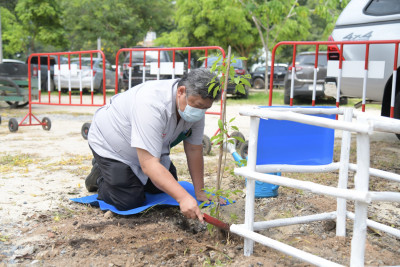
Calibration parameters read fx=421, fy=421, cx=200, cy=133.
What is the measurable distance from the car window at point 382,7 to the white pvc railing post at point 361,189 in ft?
11.9

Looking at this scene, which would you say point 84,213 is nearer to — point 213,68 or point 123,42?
point 213,68

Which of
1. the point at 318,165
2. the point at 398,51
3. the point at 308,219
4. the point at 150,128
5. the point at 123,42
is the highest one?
the point at 123,42

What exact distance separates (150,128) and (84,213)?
98 cm

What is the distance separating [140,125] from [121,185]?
2.24 ft

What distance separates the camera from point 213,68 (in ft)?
7.92

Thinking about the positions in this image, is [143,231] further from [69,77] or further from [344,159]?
[69,77]

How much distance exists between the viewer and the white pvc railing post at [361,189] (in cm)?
175

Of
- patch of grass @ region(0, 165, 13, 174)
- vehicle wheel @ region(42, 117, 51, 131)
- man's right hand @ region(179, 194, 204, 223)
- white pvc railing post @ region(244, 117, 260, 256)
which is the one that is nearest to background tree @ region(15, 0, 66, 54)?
vehicle wheel @ region(42, 117, 51, 131)

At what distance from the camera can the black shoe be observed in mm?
3592

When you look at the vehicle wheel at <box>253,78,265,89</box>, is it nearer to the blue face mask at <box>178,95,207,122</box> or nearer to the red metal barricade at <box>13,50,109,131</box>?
the red metal barricade at <box>13,50,109,131</box>

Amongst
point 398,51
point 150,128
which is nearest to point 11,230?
point 150,128

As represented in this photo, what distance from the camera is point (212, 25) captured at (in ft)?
66.7

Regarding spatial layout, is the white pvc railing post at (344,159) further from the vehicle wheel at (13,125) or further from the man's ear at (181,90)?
the vehicle wheel at (13,125)

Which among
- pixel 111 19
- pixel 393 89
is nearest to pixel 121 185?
pixel 393 89
